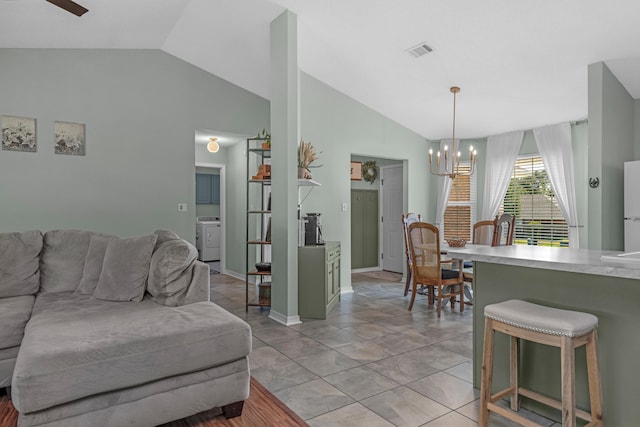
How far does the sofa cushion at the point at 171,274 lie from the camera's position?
2.68m

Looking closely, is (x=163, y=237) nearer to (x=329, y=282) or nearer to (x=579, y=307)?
(x=329, y=282)

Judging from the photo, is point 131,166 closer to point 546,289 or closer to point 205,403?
point 205,403

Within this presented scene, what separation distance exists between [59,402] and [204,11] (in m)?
3.99

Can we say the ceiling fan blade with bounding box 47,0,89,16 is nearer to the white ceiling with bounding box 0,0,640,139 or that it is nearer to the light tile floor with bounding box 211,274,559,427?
the white ceiling with bounding box 0,0,640,139

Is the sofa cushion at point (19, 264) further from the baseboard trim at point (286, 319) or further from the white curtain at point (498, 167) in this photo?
the white curtain at point (498, 167)

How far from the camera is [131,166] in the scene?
5.25 meters

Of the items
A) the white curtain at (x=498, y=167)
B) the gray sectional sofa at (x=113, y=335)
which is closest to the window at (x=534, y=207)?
the white curtain at (x=498, y=167)

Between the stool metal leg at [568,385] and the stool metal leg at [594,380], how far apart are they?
0.17 meters

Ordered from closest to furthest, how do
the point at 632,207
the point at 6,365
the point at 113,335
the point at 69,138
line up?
the point at 113,335 → the point at 6,365 → the point at 632,207 → the point at 69,138

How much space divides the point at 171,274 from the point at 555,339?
2.27 metres

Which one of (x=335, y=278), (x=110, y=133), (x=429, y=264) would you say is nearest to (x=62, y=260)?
(x=110, y=133)

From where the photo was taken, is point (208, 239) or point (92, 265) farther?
point (208, 239)

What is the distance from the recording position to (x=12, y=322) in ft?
7.82

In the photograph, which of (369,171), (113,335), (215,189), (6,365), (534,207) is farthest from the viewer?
(215,189)
